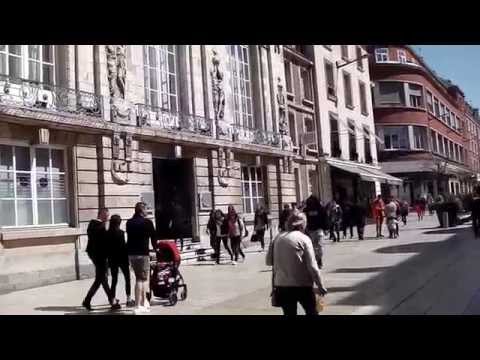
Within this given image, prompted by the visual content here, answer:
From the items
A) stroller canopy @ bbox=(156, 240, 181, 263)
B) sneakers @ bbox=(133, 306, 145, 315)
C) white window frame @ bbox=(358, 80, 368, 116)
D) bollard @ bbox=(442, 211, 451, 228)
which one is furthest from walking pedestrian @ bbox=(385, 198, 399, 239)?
white window frame @ bbox=(358, 80, 368, 116)

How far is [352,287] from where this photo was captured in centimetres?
975

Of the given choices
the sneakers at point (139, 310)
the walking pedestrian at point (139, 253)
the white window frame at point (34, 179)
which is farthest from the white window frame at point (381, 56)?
the sneakers at point (139, 310)

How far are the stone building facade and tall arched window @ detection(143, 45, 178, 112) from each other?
0.04 meters

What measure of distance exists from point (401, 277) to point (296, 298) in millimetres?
5476

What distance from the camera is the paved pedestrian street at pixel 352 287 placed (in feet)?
26.6

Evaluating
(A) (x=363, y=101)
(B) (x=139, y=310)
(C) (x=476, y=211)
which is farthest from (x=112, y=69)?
(A) (x=363, y=101)

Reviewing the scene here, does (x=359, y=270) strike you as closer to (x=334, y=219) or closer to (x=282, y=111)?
(x=334, y=219)

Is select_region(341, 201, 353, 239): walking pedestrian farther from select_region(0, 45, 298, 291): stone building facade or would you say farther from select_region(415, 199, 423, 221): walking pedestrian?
select_region(0, 45, 298, 291): stone building facade

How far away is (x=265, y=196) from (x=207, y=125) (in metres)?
4.73

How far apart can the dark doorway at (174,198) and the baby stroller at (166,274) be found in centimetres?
920

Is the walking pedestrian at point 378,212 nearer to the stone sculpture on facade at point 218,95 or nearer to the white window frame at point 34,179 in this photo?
the stone sculpture on facade at point 218,95

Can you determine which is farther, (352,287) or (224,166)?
(224,166)
